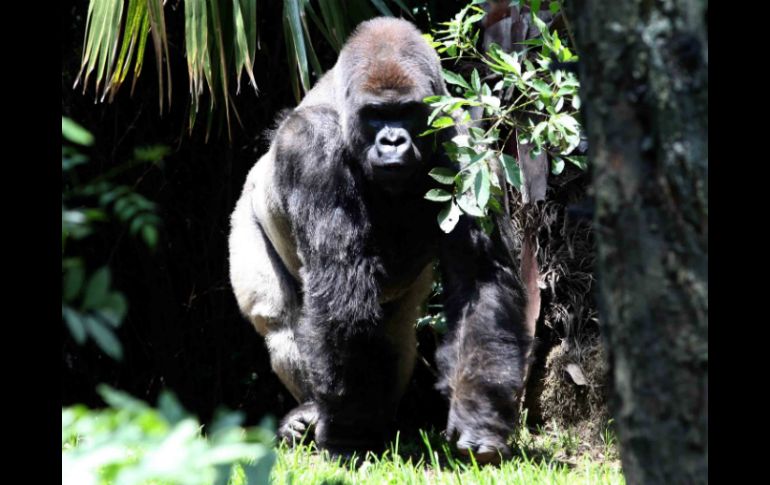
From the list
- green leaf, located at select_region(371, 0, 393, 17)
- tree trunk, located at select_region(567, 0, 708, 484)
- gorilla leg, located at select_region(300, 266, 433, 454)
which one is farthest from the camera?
green leaf, located at select_region(371, 0, 393, 17)

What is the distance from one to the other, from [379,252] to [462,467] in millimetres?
912

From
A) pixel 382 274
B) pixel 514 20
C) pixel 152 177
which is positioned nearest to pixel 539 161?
pixel 514 20

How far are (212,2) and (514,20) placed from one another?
148 centimetres

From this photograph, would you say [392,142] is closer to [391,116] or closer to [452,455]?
[391,116]

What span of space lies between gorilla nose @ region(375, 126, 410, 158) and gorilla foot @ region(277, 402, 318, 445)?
1.46 meters

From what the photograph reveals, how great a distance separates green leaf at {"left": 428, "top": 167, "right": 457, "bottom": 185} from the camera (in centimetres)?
344

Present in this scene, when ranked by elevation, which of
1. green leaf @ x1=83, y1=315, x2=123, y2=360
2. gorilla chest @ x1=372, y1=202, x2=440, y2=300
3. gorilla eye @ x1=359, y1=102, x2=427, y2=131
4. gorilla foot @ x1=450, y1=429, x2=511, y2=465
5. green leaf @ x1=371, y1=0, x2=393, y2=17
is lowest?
gorilla foot @ x1=450, y1=429, x2=511, y2=465

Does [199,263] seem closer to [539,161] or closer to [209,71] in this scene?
[209,71]

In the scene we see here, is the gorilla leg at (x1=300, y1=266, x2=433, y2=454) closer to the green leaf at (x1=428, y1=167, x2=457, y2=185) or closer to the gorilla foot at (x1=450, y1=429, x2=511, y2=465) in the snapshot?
the gorilla foot at (x1=450, y1=429, x2=511, y2=465)

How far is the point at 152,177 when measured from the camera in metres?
6.14

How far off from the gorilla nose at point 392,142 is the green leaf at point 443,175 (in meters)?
0.17

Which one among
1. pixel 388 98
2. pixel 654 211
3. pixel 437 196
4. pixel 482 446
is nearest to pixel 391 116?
pixel 388 98

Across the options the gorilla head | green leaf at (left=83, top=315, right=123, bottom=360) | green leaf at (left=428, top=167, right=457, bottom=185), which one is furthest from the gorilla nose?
green leaf at (left=83, top=315, right=123, bottom=360)

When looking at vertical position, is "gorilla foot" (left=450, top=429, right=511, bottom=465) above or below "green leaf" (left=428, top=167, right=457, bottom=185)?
below
